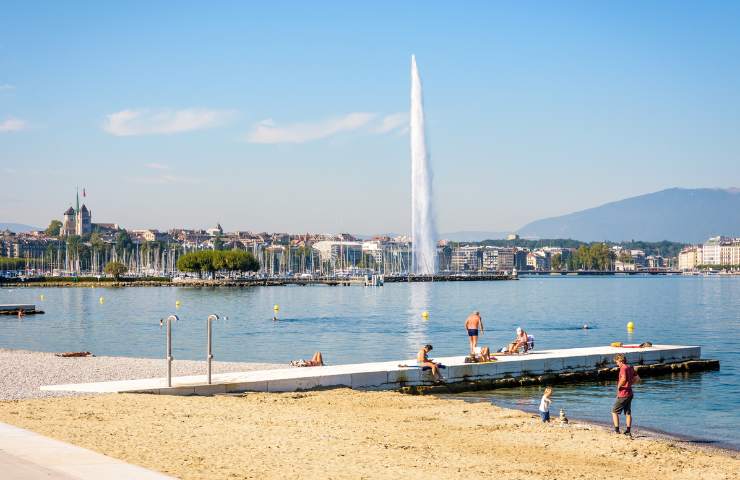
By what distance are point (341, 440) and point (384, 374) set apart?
7258 millimetres

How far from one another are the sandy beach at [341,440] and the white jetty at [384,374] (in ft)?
2.42

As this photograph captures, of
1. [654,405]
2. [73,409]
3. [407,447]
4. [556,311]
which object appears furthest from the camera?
[556,311]

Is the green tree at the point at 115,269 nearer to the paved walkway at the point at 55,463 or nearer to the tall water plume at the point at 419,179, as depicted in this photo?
the tall water plume at the point at 419,179

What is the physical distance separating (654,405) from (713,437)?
3.83 meters

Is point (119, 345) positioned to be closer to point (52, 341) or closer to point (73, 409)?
point (52, 341)

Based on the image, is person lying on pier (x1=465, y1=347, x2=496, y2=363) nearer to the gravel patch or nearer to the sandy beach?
the sandy beach

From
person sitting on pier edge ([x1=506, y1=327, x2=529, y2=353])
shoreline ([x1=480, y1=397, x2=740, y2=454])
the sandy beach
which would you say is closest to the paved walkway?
the sandy beach

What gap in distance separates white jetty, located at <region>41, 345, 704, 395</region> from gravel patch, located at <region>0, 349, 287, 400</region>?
666 millimetres

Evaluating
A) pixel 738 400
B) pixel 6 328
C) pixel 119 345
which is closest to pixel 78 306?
pixel 6 328

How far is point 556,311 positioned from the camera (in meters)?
79.4

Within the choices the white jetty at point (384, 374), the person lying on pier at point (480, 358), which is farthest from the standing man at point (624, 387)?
the person lying on pier at point (480, 358)

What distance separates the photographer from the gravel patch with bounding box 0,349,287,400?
66.2 feet

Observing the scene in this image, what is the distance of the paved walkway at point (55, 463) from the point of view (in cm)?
1074

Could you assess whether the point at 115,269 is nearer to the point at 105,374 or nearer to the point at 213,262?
the point at 213,262
